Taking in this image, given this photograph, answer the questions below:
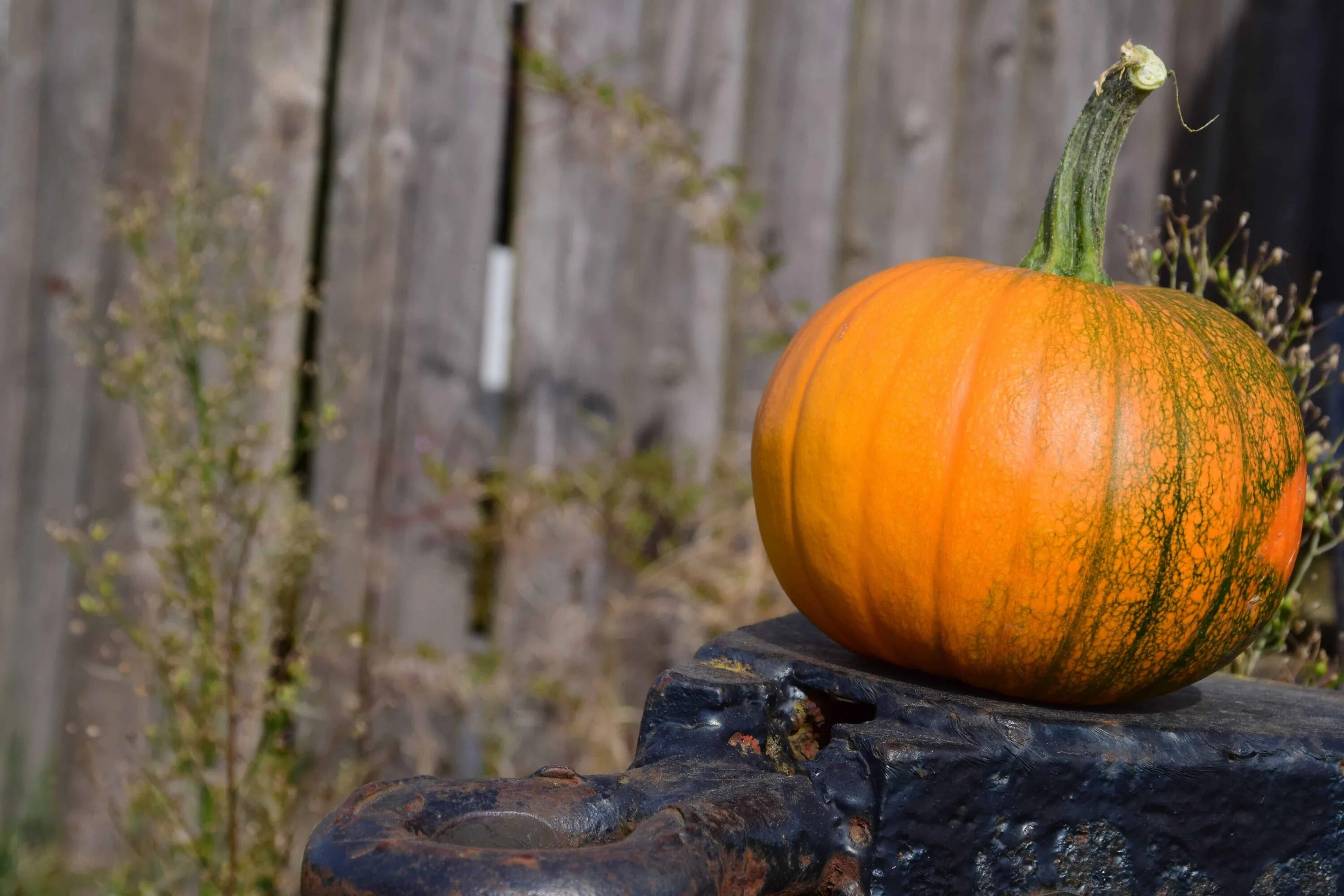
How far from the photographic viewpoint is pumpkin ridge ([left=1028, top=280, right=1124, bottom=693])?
1149 millimetres

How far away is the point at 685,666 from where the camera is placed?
1313 millimetres

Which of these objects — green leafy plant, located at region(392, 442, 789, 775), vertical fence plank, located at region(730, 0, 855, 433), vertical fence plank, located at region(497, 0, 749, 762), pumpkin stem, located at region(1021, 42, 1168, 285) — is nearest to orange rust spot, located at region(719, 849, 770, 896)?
pumpkin stem, located at region(1021, 42, 1168, 285)

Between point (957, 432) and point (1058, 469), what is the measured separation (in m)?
→ 0.11

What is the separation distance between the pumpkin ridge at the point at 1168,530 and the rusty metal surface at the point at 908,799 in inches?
2.8

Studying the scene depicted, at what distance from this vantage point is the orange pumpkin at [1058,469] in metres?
1.16

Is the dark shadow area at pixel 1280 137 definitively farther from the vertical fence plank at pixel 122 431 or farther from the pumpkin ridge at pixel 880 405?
the vertical fence plank at pixel 122 431

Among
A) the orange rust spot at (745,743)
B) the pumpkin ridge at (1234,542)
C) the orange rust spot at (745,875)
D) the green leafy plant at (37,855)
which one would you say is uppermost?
the pumpkin ridge at (1234,542)

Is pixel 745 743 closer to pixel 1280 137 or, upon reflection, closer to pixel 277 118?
pixel 277 118

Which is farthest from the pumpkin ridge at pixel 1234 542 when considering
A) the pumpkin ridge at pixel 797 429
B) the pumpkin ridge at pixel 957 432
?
the pumpkin ridge at pixel 797 429

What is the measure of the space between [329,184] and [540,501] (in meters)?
1.00

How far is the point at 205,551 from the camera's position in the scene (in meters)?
2.19

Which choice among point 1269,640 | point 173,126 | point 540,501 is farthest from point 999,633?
point 173,126

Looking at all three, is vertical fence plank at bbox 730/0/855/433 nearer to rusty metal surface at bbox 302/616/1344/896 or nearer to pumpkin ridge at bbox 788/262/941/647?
pumpkin ridge at bbox 788/262/941/647

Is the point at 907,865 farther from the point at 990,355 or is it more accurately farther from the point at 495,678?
the point at 495,678
